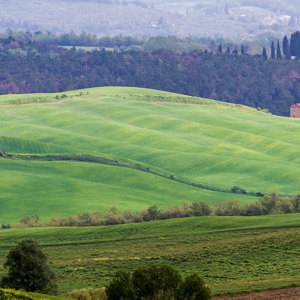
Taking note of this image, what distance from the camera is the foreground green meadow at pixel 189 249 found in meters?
51.8

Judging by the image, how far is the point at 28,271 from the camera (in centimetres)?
4441

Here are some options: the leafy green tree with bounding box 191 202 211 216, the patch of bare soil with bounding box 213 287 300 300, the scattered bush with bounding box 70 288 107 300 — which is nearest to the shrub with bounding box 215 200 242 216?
the leafy green tree with bounding box 191 202 211 216

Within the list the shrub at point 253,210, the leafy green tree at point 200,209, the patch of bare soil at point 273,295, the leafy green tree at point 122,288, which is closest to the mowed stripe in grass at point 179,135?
the leafy green tree at point 200,209

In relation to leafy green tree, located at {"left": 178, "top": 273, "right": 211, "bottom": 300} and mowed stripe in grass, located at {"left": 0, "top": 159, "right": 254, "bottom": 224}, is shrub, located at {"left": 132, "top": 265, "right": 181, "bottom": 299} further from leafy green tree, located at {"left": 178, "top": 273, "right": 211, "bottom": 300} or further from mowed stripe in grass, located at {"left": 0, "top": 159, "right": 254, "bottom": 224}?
mowed stripe in grass, located at {"left": 0, "top": 159, "right": 254, "bottom": 224}

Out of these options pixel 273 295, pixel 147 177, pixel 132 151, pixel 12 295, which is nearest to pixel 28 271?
pixel 273 295

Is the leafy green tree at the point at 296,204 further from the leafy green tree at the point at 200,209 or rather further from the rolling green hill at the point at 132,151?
the rolling green hill at the point at 132,151

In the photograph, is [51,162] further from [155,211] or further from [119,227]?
[119,227]

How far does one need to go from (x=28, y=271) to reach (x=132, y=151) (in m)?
95.6

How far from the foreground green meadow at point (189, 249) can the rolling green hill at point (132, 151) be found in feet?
86.7

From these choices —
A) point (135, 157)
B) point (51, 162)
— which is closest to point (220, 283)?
point (51, 162)

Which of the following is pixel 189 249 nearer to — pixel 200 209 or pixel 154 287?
pixel 154 287

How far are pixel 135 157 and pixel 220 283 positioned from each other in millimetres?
86806

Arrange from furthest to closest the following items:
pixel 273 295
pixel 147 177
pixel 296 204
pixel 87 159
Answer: pixel 87 159 → pixel 147 177 → pixel 296 204 → pixel 273 295

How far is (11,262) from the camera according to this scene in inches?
1746
